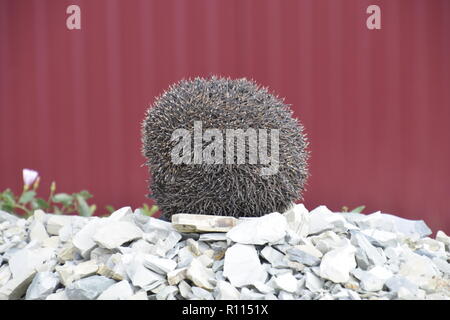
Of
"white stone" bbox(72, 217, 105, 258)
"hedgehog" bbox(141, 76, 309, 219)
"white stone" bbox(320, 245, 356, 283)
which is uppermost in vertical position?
"hedgehog" bbox(141, 76, 309, 219)

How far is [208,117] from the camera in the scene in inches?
115

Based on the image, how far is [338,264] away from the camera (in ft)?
8.38

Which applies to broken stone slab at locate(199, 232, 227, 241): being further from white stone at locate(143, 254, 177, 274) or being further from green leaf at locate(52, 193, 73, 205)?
green leaf at locate(52, 193, 73, 205)

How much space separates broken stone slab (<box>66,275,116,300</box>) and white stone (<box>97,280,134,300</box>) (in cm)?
5

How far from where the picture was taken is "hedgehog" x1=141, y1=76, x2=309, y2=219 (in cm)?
291

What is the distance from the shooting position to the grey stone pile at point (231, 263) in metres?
2.49

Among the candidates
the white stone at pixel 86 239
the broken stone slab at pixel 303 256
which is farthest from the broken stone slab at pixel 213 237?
the white stone at pixel 86 239

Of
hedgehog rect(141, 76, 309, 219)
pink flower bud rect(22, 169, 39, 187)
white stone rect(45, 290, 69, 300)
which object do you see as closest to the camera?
white stone rect(45, 290, 69, 300)

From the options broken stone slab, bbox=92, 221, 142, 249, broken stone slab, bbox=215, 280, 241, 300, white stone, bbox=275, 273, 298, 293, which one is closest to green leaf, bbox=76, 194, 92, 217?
broken stone slab, bbox=92, 221, 142, 249

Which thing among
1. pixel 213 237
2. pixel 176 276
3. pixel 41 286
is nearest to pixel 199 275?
pixel 176 276

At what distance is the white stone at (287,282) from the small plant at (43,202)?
193cm

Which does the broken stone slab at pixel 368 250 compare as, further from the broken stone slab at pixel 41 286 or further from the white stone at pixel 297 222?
the broken stone slab at pixel 41 286

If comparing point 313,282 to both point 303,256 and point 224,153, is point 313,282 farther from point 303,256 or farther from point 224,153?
Answer: point 224,153
